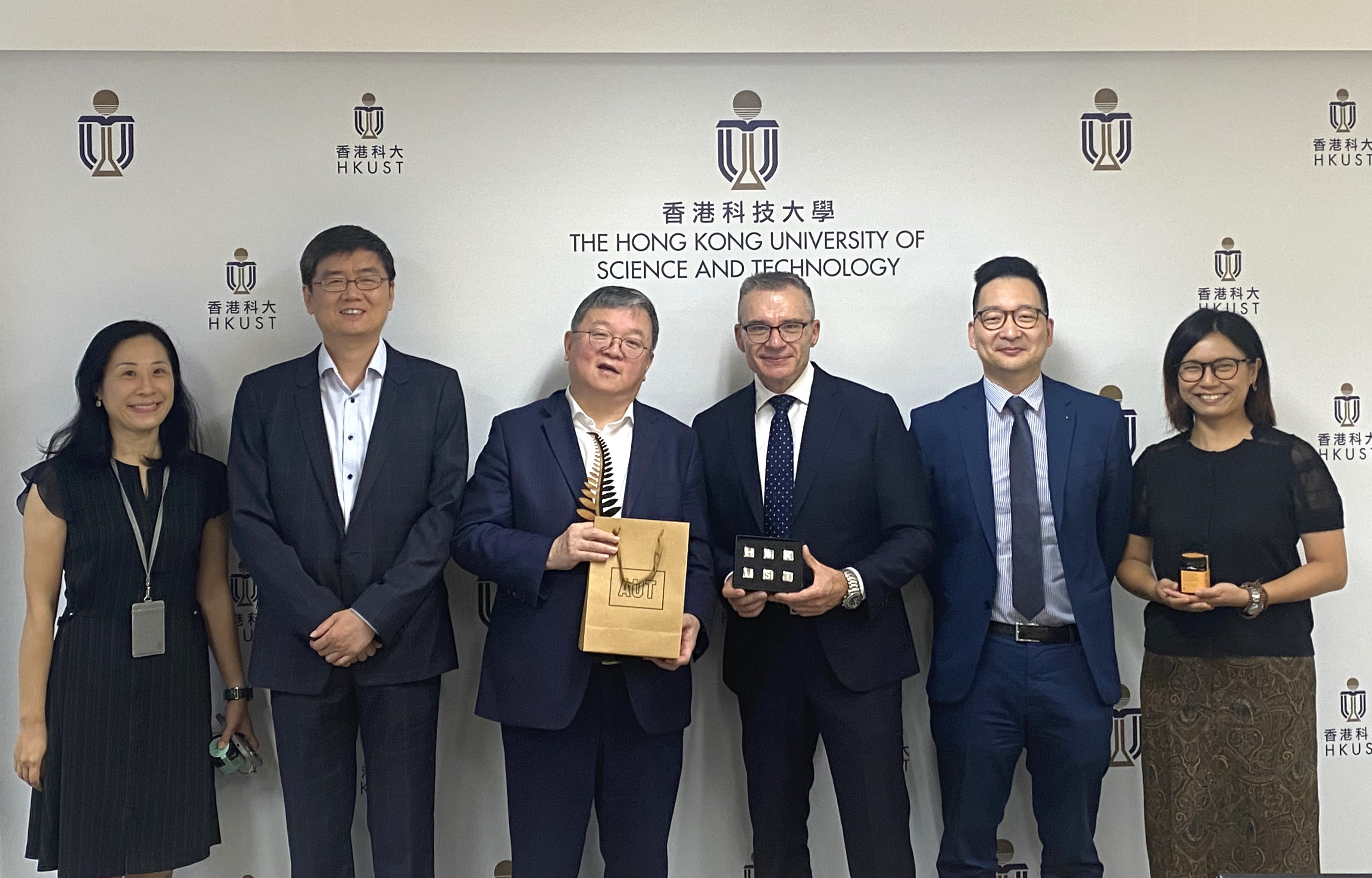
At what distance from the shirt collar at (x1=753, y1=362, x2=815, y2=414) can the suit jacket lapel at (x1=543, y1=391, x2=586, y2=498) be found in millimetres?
566

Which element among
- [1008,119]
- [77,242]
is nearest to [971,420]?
[1008,119]

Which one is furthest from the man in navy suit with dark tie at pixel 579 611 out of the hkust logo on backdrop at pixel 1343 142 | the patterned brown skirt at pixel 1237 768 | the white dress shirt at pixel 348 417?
the hkust logo on backdrop at pixel 1343 142

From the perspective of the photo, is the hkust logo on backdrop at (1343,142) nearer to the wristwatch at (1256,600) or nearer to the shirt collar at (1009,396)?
the shirt collar at (1009,396)

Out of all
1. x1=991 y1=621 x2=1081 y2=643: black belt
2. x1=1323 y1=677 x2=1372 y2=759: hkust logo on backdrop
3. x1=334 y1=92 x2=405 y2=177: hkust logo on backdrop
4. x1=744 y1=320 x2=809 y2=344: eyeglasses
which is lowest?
x1=1323 y1=677 x2=1372 y2=759: hkust logo on backdrop

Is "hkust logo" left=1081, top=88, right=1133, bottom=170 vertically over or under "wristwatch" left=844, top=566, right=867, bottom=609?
over

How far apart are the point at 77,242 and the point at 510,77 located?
1508mm

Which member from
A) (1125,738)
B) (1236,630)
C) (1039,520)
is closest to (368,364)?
(1039,520)

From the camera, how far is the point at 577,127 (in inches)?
129

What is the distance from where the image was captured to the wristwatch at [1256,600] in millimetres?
2797

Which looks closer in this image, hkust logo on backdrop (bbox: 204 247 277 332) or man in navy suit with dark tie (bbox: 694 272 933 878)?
man in navy suit with dark tie (bbox: 694 272 933 878)

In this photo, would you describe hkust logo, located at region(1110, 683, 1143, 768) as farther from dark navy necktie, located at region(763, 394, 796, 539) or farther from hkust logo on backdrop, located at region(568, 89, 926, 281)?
hkust logo on backdrop, located at region(568, 89, 926, 281)

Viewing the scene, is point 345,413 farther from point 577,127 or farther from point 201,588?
point 577,127

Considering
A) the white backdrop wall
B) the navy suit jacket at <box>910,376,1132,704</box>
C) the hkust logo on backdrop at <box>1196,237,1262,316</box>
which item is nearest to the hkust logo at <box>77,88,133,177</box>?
the white backdrop wall

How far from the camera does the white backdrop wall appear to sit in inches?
127
